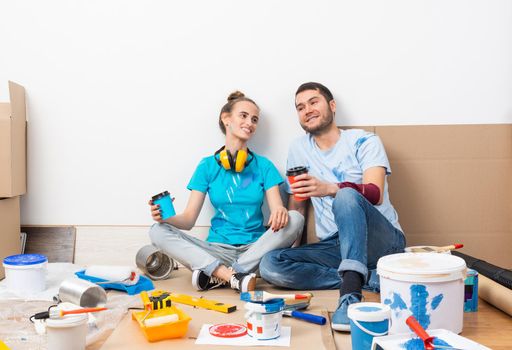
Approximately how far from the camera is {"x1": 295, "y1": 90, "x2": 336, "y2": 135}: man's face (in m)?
2.49

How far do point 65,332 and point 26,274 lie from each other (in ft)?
2.76

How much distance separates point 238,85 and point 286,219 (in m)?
0.76

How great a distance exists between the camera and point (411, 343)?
1.32 meters

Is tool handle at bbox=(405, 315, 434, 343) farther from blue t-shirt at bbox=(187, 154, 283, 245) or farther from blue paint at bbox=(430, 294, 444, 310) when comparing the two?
blue t-shirt at bbox=(187, 154, 283, 245)

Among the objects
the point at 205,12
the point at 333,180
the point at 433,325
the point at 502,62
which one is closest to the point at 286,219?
the point at 333,180

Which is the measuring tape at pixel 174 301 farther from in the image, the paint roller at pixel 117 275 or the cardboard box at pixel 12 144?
the cardboard box at pixel 12 144

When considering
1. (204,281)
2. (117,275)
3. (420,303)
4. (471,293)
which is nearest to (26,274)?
(117,275)

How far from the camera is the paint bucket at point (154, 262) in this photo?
244 cm

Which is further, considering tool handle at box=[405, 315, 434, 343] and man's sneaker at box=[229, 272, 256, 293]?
man's sneaker at box=[229, 272, 256, 293]

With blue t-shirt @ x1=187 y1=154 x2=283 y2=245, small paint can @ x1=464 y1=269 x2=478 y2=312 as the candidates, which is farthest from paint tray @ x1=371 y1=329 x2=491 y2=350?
blue t-shirt @ x1=187 y1=154 x2=283 y2=245

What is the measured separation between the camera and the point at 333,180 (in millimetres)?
2432

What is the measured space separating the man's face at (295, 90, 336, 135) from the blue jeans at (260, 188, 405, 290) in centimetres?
50

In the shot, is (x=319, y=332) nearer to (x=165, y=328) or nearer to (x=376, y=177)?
(x=165, y=328)

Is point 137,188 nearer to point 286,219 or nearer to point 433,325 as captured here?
point 286,219
